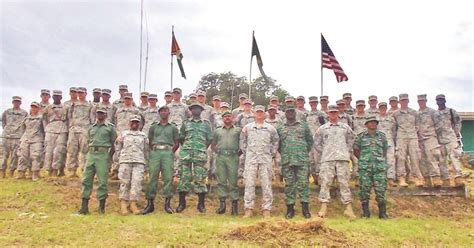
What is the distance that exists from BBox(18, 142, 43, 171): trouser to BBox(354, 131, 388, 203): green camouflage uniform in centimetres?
752

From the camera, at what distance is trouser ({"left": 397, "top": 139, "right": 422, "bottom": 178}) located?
406 inches

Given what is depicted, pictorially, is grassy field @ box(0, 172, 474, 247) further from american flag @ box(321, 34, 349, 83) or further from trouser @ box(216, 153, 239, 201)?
american flag @ box(321, 34, 349, 83)

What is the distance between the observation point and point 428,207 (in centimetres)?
984

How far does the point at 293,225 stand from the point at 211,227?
1.33 metres

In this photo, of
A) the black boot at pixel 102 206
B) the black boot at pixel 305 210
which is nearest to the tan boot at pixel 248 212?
the black boot at pixel 305 210

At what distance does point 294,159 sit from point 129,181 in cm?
327

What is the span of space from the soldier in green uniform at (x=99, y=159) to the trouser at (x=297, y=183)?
3539 mm

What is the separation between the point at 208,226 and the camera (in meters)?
7.34

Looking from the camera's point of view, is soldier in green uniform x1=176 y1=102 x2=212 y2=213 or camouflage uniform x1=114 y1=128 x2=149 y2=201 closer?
camouflage uniform x1=114 y1=128 x2=149 y2=201

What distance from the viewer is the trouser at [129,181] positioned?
8.64 metres

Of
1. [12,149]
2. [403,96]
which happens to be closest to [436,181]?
[403,96]

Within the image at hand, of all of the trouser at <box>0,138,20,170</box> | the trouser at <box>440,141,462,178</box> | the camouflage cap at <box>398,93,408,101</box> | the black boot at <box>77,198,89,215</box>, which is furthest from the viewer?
the trouser at <box>0,138,20,170</box>

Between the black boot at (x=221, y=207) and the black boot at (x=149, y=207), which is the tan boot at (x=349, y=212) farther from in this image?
the black boot at (x=149, y=207)

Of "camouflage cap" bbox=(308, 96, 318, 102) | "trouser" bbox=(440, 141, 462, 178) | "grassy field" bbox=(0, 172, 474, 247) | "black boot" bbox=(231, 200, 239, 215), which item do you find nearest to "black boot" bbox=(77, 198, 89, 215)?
"grassy field" bbox=(0, 172, 474, 247)
